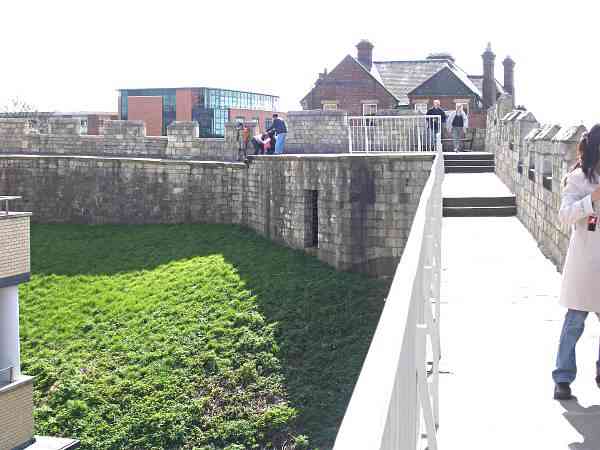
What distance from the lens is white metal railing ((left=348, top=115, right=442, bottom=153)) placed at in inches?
696

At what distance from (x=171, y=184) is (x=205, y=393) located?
32.8 ft

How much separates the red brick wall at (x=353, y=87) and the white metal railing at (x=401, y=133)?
12584 millimetres

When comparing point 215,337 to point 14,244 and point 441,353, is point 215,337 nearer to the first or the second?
point 14,244

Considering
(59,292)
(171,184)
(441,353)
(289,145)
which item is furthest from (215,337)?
(441,353)

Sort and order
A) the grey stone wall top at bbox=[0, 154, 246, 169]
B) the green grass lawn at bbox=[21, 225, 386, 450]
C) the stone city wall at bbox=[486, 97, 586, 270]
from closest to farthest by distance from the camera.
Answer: the stone city wall at bbox=[486, 97, 586, 270] → the green grass lawn at bbox=[21, 225, 386, 450] → the grey stone wall top at bbox=[0, 154, 246, 169]

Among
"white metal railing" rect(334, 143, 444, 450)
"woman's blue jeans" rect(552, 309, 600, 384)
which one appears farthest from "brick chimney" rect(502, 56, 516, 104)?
"white metal railing" rect(334, 143, 444, 450)

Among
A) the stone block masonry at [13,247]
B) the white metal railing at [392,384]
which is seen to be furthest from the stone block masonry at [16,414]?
the white metal railing at [392,384]

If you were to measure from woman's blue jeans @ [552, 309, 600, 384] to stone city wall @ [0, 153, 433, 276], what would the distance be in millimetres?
11331

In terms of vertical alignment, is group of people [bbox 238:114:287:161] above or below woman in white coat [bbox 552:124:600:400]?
above

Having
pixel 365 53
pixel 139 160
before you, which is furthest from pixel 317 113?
pixel 365 53

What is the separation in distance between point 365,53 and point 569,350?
1223 inches

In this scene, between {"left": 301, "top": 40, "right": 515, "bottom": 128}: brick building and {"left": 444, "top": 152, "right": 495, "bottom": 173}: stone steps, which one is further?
{"left": 301, "top": 40, "right": 515, "bottom": 128}: brick building

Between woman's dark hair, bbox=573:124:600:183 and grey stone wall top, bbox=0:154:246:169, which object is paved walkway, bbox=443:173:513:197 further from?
woman's dark hair, bbox=573:124:600:183

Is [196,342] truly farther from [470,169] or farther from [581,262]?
[581,262]
